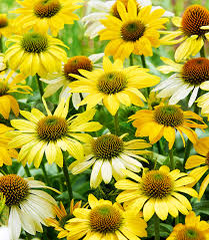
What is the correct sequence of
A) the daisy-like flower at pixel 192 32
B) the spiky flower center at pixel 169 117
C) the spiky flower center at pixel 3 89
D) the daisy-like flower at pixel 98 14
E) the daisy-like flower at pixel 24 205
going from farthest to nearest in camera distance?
the daisy-like flower at pixel 98 14
the spiky flower center at pixel 3 89
the daisy-like flower at pixel 192 32
the spiky flower center at pixel 169 117
the daisy-like flower at pixel 24 205

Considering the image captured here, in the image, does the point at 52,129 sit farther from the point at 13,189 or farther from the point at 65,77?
the point at 65,77

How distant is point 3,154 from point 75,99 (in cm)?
29

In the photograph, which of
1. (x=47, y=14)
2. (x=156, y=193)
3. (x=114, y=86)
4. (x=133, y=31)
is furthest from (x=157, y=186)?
(x=47, y=14)

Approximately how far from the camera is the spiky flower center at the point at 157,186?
34.1 inches

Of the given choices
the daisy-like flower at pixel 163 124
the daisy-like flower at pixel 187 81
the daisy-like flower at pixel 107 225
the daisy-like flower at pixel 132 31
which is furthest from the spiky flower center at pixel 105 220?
the daisy-like flower at pixel 132 31

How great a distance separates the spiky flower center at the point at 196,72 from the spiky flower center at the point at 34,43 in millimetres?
379

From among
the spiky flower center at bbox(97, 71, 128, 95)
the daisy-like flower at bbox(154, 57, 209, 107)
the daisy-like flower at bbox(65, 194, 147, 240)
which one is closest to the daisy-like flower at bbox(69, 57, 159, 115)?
the spiky flower center at bbox(97, 71, 128, 95)

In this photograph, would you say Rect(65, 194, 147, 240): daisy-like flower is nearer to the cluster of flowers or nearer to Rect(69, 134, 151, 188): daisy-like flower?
the cluster of flowers

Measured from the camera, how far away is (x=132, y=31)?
1.18 meters

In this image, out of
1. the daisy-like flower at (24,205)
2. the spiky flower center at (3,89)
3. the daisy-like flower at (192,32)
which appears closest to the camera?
the daisy-like flower at (24,205)

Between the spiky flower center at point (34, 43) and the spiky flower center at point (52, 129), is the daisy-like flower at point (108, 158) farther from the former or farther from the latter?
the spiky flower center at point (34, 43)

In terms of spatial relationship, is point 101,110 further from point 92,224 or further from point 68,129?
point 92,224

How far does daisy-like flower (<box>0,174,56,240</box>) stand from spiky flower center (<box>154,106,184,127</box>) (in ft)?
1.01

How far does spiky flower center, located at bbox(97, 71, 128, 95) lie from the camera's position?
39.2 inches
